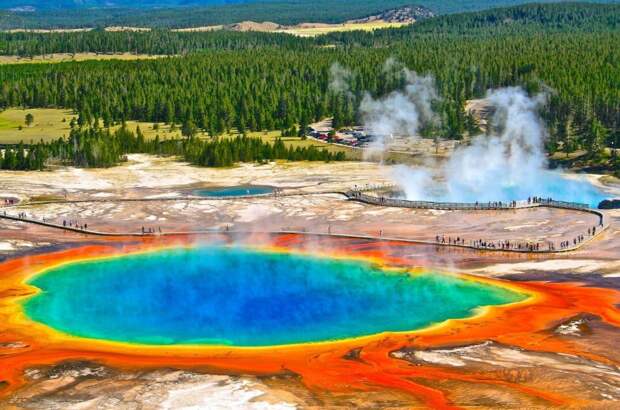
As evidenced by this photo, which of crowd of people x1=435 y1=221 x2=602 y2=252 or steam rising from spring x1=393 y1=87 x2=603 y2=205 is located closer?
crowd of people x1=435 y1=221 x2=602 y2=252

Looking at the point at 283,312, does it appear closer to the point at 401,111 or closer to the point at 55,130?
the point at 401,111

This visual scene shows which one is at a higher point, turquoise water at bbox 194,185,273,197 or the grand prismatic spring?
turquoise water at bbox 194,185,273,197

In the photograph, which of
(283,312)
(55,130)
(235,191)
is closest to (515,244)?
(283,312)

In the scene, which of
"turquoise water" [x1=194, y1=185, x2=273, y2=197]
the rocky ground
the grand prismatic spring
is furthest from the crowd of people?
"turquoise water" [x1=194, y1=185, x2=273, y2=197]

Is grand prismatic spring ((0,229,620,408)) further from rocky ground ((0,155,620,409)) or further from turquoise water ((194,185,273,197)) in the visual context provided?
turquoise water ((194,185,273,197))

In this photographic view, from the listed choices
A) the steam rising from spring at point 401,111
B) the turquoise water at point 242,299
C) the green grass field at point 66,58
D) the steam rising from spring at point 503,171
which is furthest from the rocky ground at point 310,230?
the green grass field at point 66,58

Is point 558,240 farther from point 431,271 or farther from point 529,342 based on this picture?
point 529,342

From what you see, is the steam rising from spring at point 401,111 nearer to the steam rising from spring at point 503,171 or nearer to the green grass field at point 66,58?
the steam rising from spring at point 503,171
